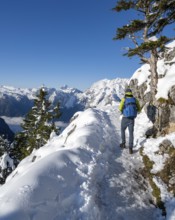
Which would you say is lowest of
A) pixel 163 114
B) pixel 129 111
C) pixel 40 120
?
pixel 40 120

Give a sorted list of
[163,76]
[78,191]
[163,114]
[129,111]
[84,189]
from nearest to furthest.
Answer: [78,191], [84,189], [129,111], [163,114], [163,76]

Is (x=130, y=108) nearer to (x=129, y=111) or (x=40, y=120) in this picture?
(x=129, y=111)

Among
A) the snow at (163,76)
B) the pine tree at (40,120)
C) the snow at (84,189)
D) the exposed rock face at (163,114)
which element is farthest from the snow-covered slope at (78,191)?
the pine tree at (40,120)

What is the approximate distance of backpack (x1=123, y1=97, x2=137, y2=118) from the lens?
1392cm

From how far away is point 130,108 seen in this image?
13984 millimetres

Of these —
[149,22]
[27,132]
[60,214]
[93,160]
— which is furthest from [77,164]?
[27,132]

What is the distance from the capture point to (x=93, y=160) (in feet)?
36.0

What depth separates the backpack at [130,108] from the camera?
45.7 ft

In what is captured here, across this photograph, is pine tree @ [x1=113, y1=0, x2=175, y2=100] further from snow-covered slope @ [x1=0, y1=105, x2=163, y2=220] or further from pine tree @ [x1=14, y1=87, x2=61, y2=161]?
pine tree @ [x1=14, y1=87, x2=61, y2=161]

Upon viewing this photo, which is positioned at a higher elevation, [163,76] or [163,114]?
[163,76]

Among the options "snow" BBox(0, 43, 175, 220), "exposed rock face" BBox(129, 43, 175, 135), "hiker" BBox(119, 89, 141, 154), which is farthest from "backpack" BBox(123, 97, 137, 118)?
"exposed rock face" BBox(129, 43, 175, 135)

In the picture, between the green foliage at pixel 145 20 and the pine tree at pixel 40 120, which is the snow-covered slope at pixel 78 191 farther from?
the pine tree at pixel 40 120

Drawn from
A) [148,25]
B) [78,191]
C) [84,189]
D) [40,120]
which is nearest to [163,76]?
[148,25]

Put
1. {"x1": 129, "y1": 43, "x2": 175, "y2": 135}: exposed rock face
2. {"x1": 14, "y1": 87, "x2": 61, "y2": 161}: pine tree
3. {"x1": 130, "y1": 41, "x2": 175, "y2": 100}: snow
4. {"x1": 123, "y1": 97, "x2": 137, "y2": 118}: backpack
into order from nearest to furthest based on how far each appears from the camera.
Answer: {"x1": 123, "y1": 97, "x2": 137, "y2": 118}: backpack < {"x1": 129, "y1": 43, "x2": 175, "y2": 135}: exposed rock face < {"x1": 130, "y1": 41, "x2": 175, "y2": 100}: snow < {"x1": 14, "y1": 87, "x2": 61, "y2": 161}: pine tree
